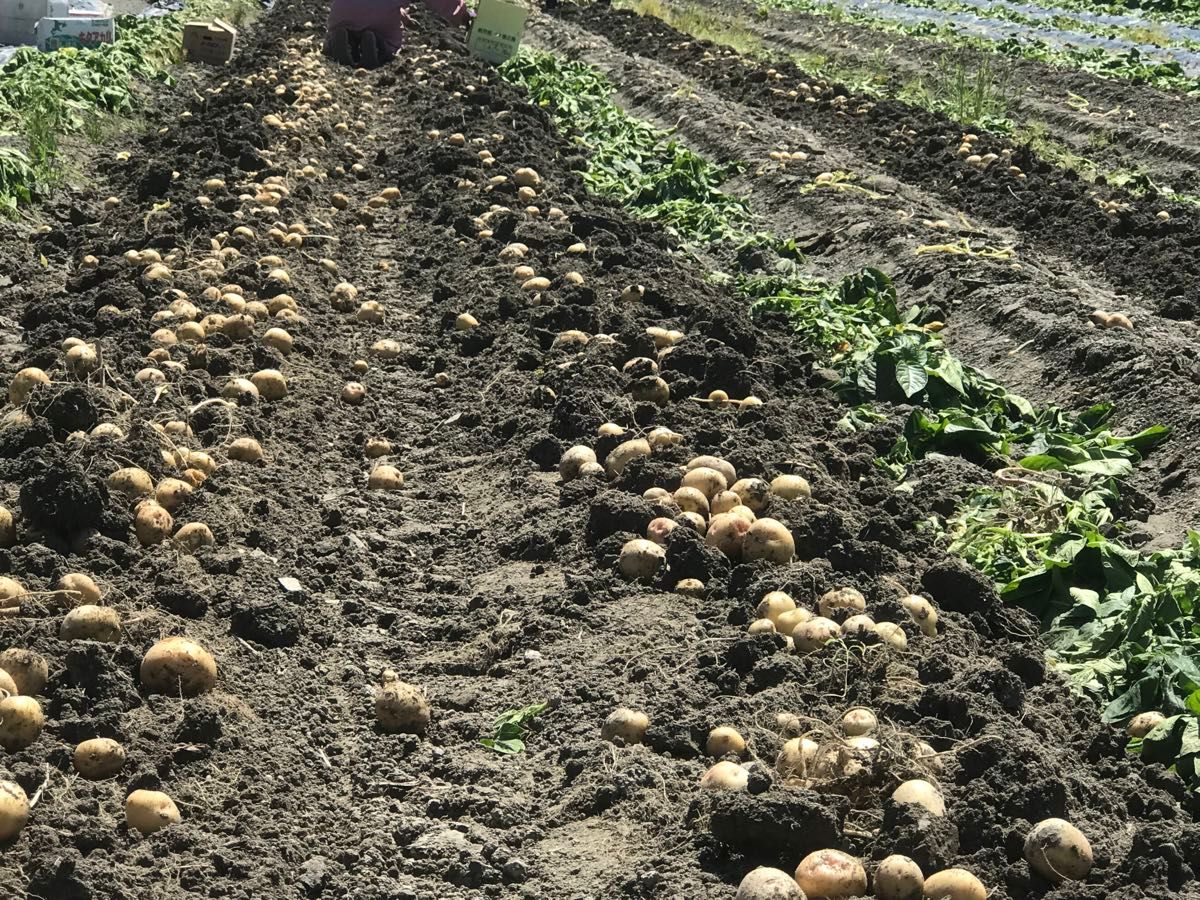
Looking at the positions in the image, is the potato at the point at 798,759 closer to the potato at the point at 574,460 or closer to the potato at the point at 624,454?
the potato at the point at 624,454

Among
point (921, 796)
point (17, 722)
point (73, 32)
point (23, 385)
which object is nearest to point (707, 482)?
point (921, 796)

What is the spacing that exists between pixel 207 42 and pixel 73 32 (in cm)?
196

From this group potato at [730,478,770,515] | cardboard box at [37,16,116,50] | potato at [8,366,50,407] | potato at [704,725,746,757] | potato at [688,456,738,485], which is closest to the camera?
potato at [704,725,746,757]

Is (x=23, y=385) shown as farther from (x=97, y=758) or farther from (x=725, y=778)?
(x=725, y=778)

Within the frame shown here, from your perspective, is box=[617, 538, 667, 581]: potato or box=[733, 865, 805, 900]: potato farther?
box=[617, 538, 667, 581]: potato

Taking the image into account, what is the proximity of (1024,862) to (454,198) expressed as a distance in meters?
7.27

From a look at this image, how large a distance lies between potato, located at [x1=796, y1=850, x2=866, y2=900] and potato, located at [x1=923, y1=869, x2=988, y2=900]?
0.52 ft

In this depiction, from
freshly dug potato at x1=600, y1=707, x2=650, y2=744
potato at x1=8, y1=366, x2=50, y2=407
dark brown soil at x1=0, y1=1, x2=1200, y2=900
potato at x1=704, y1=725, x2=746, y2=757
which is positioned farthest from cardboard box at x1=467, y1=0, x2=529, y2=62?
potato at x1=704, y1=725, x2=746, y2=757

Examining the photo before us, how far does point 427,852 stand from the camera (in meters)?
3.69

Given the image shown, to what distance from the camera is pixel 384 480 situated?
19.1 feet

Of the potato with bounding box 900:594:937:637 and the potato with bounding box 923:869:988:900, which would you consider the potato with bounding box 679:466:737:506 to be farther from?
the potato with bounding box 923:869:988:900

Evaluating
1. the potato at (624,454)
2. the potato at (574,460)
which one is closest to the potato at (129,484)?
the potato at (574,460)

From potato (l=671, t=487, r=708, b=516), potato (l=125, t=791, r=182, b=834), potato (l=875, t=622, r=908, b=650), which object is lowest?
potato (l=125, t=791, r=182, b=834)

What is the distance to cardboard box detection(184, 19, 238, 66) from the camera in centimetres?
1527
